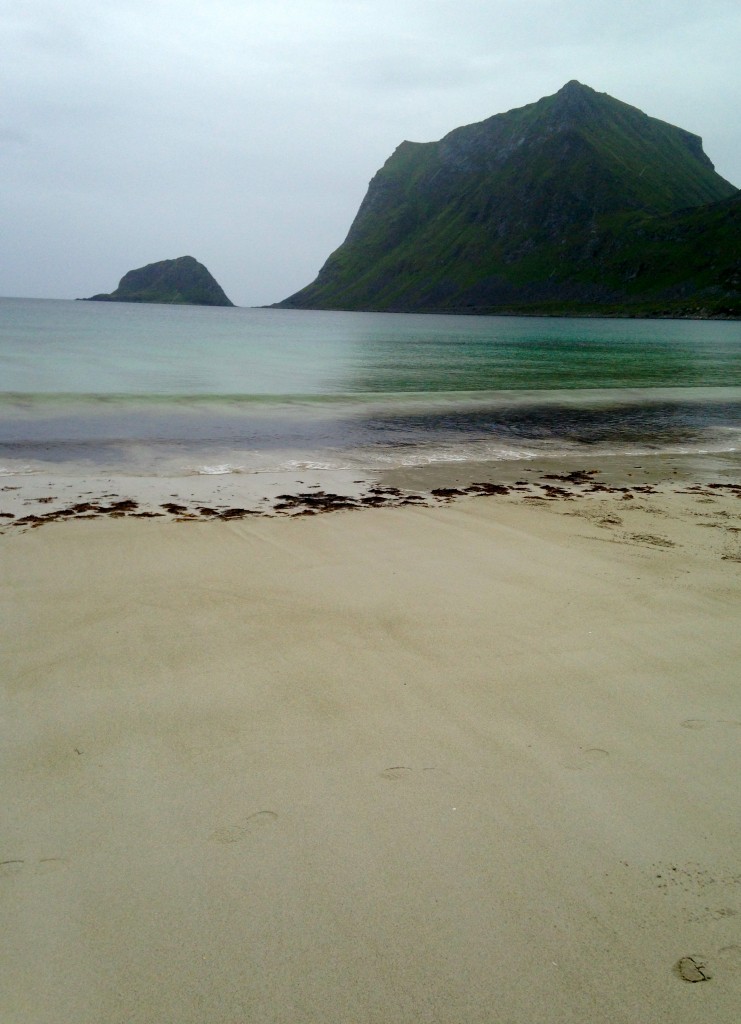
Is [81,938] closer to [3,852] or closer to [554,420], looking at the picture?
[3,852]

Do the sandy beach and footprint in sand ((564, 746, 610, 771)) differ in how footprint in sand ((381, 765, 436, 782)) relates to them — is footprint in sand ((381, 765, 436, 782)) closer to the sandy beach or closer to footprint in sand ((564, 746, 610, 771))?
the sandy beach

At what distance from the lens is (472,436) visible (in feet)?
53.6

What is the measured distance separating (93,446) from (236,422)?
15.0 feet

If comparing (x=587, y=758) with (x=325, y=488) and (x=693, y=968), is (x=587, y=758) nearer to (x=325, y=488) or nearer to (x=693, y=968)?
(x=693, y=968)

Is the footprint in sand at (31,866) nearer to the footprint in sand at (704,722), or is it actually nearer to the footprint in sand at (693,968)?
the footprint in sand at (693,968)

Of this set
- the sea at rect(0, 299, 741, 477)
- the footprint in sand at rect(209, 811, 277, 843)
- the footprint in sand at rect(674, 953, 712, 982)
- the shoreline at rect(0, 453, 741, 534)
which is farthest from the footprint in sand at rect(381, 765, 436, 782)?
the sea at rect(0, 299, 741, 477)

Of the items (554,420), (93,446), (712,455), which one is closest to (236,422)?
(93,446)

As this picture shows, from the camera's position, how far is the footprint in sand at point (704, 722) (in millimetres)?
3831

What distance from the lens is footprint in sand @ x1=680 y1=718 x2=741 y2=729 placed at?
3831 mm

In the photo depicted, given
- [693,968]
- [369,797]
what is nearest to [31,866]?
[369,797]

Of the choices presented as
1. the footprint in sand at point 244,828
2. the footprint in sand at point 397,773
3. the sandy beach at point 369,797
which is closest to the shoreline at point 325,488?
the sandy beach at point 369,797

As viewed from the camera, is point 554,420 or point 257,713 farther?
point 554,420

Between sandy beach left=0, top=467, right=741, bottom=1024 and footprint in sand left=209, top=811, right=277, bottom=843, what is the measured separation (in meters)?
0.01

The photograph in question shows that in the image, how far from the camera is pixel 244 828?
9.79 feet
